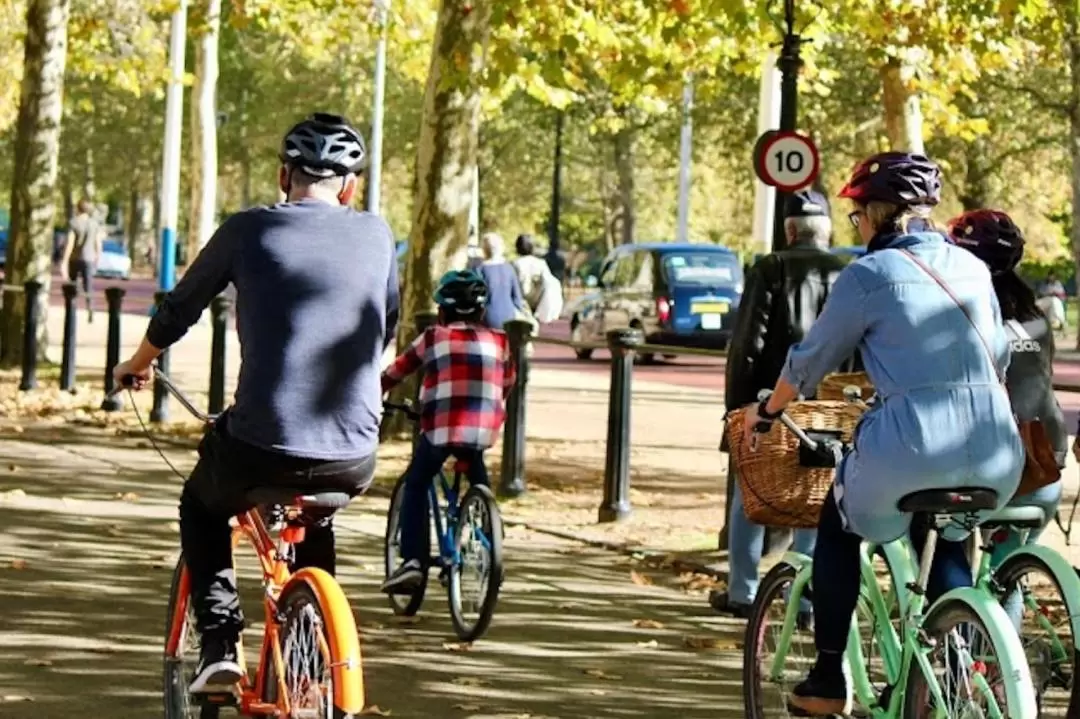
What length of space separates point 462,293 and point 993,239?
3089 millimetres

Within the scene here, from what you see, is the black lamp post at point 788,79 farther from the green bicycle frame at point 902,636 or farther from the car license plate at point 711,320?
the car license plate at point 711,320

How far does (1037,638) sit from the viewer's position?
6.12 meters

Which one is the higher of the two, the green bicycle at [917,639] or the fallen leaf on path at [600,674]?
the green bicycle at [917,639]

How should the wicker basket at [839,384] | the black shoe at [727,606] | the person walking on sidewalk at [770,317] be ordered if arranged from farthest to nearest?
the black shoe at [727,606], the person walking on sidewalk at [770,317], the wicker basket at [839,384]

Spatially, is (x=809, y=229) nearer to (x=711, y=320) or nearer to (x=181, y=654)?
(x=181, y=654)

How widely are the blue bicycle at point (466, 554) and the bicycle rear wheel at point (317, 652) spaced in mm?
3118

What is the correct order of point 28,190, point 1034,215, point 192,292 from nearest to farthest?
point 192,292
point 28,190
point 1034,215

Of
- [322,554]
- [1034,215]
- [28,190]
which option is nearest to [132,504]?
[322,554]

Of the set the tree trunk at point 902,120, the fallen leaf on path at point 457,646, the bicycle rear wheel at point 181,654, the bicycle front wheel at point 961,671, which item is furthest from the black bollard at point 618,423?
the tree trunk at point 902,120

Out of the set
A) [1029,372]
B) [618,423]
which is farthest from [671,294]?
[1029,372]

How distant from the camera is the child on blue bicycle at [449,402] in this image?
9648 mm

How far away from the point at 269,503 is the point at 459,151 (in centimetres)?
1224

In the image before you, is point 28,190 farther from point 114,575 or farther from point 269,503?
point 269,503

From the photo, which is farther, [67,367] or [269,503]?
[67,367]
